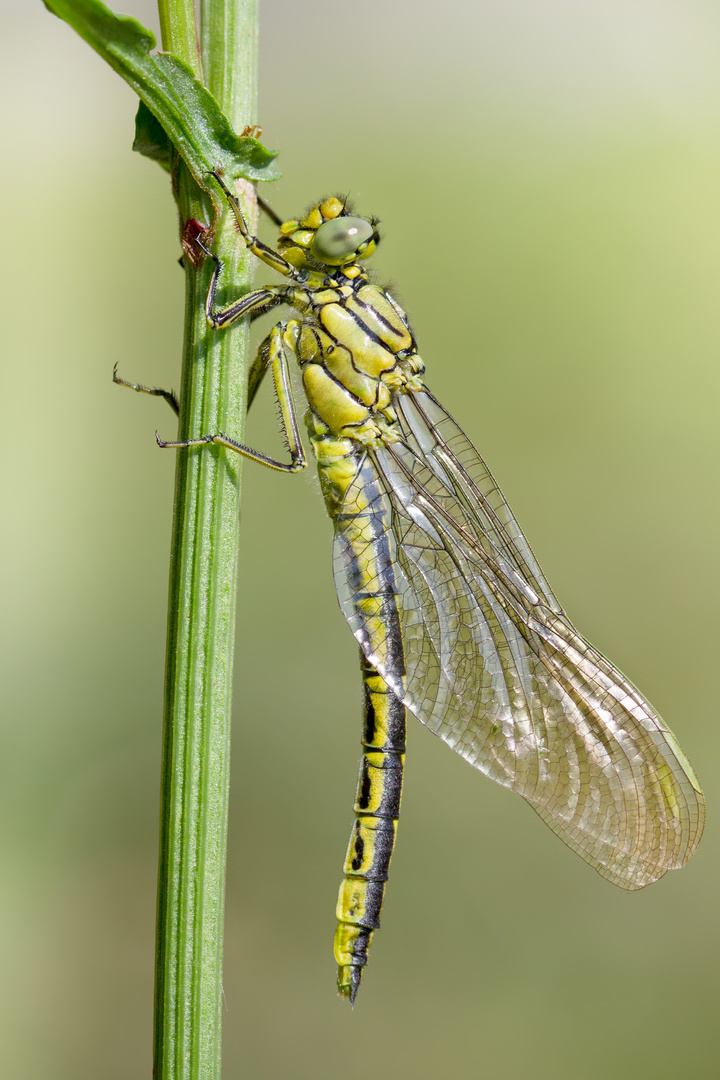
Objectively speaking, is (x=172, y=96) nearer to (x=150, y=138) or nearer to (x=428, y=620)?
(x=150, y=138)

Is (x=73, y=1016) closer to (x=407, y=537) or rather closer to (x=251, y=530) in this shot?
(x=251, y=530)

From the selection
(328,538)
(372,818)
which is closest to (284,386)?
(372,818)

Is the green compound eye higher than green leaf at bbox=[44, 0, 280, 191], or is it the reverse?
the green compound eye

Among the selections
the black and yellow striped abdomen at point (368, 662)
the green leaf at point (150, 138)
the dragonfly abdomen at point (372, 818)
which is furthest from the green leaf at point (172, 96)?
the dragonfly abdomen at point (372, 818)

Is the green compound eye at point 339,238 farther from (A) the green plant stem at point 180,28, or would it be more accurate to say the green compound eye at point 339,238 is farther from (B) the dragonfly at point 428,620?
(A) the green plant stem at point 180,28

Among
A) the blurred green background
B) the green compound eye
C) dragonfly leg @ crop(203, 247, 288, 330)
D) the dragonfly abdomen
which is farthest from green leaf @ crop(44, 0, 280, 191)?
the blurred green background

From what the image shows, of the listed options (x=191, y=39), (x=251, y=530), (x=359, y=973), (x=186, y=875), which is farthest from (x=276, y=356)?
(x=251, y=530)

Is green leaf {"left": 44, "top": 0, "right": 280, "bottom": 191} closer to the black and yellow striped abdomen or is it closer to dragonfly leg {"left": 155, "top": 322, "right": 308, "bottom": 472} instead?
dragonfly leg {"left": 155, "top": 322, "right": 308, "bottom": 472}
